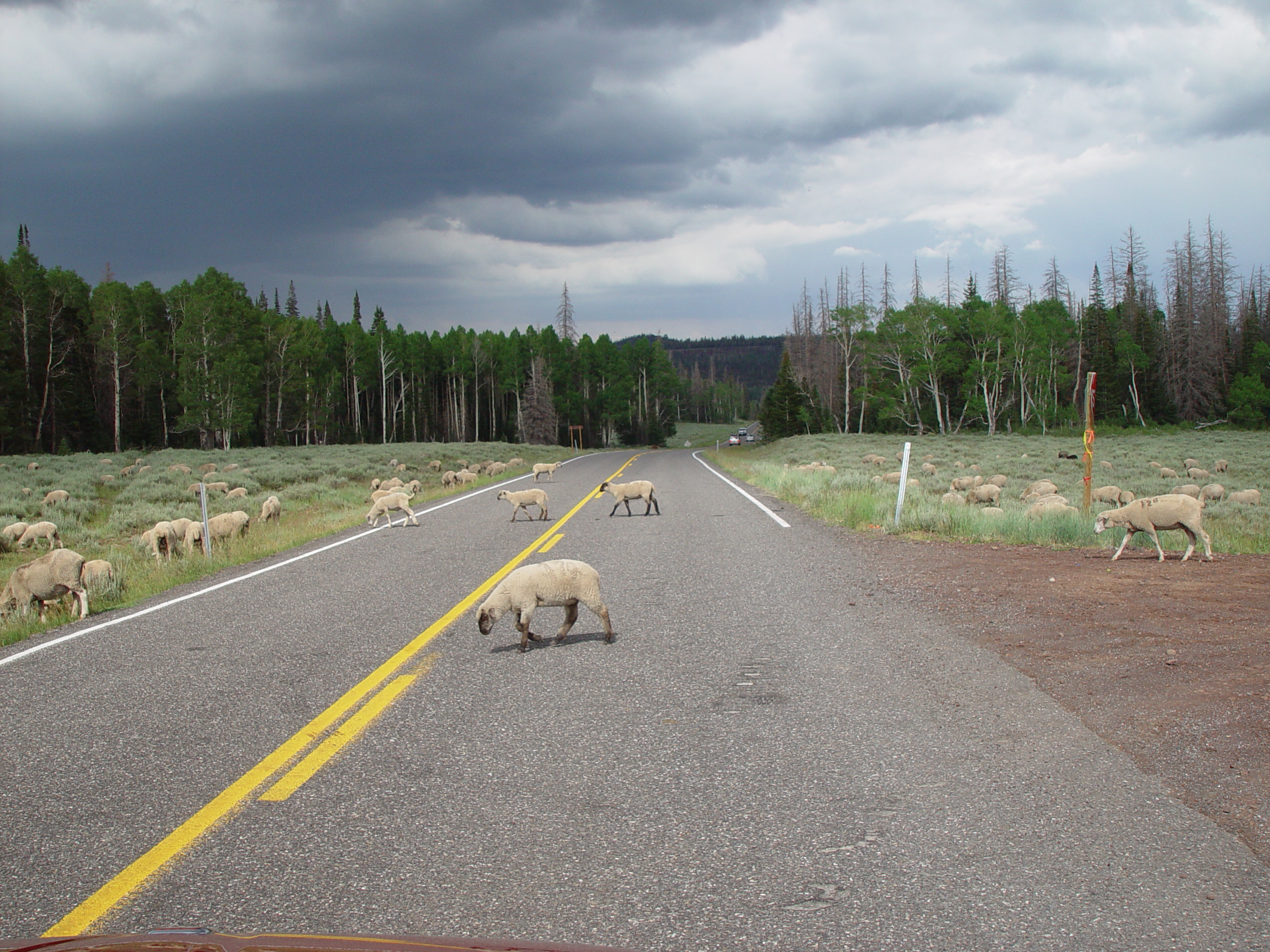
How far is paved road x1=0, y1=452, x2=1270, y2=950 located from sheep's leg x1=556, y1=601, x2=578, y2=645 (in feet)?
0.37

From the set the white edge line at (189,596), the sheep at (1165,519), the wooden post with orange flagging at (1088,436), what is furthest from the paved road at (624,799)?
the wooden post with orange flagging at (1088,436)

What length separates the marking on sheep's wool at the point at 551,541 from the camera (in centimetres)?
1181

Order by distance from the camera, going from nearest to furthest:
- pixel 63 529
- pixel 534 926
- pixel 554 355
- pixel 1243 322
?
pixel 534 926
pixel 63 529
pixel 1243 322
pixel 554 355

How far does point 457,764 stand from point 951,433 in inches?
2758

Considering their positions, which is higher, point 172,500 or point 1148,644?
point 172,500

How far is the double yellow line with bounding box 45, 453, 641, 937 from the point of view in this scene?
2898 millimetres

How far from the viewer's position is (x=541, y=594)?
6.45m

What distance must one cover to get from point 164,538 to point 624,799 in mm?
13605

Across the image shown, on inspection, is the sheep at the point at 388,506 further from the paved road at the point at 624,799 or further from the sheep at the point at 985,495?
the sheep at the point at 985,495

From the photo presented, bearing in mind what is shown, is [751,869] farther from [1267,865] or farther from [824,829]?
[1267,865]

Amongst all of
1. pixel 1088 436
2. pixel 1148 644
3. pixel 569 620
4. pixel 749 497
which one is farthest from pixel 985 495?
pixel 569 620

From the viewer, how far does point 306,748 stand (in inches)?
171

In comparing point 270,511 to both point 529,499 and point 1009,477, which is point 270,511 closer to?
point 529,499

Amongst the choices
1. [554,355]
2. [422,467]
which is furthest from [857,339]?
[422,467]
